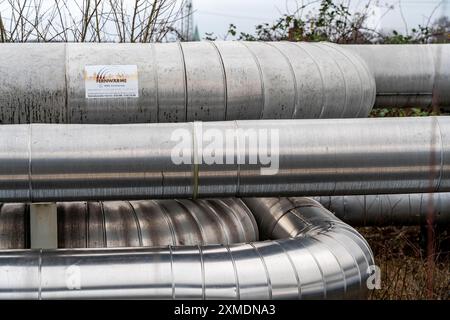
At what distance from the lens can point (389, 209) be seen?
4.65 m

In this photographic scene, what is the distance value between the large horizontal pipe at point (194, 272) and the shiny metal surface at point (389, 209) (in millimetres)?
1650

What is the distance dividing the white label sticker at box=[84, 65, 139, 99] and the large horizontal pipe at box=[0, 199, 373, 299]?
0.77 metres

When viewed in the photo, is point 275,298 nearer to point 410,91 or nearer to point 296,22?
point 410,91

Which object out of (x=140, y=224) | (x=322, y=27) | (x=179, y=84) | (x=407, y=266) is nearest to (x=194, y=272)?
(x=140, y=224)

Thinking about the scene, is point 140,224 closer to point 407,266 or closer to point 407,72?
point 407,72

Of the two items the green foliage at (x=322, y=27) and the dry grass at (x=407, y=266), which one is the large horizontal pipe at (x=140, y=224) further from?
the green foliage at (x=322, y=27)

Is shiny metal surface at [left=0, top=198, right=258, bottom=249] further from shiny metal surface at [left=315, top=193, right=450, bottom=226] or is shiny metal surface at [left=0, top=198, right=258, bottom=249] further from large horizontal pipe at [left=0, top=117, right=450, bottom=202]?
shiny metal surface at [left=315, top=193, right=450, bottom=226]

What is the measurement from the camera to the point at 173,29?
5.50 meters

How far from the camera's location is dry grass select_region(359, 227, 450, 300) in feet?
12.6

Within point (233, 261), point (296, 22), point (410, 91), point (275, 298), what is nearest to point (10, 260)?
point (233, 261)

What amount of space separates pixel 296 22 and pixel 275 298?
4.19 meters

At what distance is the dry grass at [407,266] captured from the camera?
3.86 metres

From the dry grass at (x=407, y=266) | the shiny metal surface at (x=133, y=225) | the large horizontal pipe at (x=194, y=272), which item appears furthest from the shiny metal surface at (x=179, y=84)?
the dry grass at (x=407, y=266)
